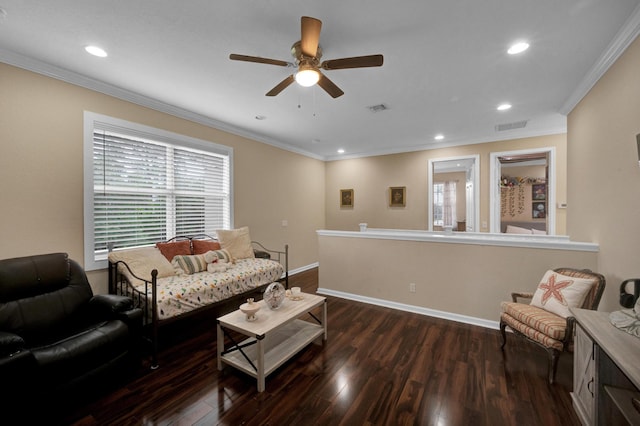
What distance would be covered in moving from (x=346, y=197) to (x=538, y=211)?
4.91 meters

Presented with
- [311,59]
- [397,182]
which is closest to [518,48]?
[311,59]

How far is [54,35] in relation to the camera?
2.01 meters

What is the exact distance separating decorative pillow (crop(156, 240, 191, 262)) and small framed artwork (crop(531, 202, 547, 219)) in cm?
793

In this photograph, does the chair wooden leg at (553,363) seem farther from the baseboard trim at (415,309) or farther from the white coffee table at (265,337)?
the white coffee table at (265,337)

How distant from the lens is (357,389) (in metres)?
2.00

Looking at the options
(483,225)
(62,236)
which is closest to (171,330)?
(62,236)

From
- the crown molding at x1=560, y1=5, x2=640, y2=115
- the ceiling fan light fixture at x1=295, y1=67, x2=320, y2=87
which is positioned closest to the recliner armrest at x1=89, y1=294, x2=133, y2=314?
the ceiling fan light fixture at x1=295, y1=67, x2=320, y2=87

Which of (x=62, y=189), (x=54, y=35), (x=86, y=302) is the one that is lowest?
(x=86, y=302)

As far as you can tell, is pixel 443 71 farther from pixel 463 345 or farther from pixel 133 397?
pixel 133 397

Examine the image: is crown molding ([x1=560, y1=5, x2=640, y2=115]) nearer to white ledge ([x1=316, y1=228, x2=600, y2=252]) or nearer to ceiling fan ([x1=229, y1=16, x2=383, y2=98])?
white ledge ([x1=316, y1=228, x2=600, y2=252])

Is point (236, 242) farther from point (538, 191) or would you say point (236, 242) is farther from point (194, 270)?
point (538, 191)

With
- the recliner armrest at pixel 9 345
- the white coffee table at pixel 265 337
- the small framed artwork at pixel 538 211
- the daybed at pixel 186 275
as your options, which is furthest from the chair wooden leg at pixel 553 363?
the small framed artwork at pixel 538 211

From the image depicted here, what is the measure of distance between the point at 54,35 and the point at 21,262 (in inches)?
73.4

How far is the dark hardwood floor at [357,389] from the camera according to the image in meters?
1.73
